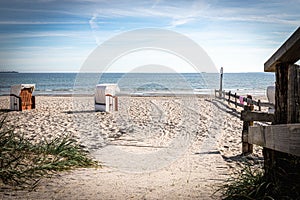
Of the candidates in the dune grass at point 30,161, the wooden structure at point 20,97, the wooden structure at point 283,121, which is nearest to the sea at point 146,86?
the wooden structure at point 20,97

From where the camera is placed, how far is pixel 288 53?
9.86 feet

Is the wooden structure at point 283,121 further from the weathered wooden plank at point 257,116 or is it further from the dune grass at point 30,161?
the weathered wooden plank at point 257,116

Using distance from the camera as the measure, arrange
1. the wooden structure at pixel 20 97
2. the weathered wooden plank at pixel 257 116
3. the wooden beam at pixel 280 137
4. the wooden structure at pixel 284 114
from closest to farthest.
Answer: the wooden beam at pixel 280 137 → the wooden structure at pixel 284 114 → the weathered wooden plank at pixel 257 116 → the wooden structure at pixel 20 97

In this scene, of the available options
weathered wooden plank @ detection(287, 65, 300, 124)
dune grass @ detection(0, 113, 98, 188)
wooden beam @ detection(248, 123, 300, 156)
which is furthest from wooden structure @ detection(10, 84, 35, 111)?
weathered wooden plank @ detection(287, 65, 300, 124)

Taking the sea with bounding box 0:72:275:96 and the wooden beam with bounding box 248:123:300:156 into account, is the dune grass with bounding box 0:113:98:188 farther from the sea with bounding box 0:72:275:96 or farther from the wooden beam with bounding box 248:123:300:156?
the sea with bounding box 0:72:275:96

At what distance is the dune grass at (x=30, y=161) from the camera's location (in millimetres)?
4301

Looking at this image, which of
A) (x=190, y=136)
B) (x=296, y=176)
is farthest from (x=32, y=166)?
(x=190, y=136)

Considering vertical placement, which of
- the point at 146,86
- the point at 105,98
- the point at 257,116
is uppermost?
the point at 146,86

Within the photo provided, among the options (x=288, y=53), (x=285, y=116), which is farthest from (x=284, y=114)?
(x=288, y=53)

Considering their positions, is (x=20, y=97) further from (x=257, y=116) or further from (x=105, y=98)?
(x=257, y=116)

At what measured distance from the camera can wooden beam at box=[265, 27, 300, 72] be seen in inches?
110

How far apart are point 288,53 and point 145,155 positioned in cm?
496

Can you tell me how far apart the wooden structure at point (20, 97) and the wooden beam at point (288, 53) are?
49.7 feet

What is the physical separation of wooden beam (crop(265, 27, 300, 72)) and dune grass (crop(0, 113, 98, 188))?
2912 millimetres
